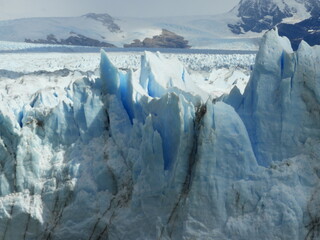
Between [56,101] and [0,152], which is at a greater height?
[56,101]

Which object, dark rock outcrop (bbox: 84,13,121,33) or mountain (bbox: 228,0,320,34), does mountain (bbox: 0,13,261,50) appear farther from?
mountain (bbox: 228,0,320,34)

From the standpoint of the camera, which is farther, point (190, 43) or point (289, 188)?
point (190, 43)

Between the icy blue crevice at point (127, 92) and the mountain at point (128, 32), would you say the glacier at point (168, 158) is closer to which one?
the icy blue crevice at point (127, 92)

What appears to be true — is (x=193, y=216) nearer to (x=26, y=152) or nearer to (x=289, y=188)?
(x=289, y=188)

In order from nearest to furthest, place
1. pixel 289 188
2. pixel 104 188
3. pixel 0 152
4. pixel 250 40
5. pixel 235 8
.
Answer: pixel 289 188 < pixel 104 188 < pixel 0 152 < pixel 250 40 < pixel 235 8

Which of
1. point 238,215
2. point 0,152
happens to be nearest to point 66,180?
point 0,152

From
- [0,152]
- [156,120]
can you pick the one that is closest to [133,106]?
[156,120]

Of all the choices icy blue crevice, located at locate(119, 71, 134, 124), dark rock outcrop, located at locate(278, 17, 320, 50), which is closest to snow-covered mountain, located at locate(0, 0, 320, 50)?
dark rock outcrop, located at locate(278, 17, 320, 50)

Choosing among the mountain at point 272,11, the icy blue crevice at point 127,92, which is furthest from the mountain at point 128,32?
the icy blue crevice at point 127,92

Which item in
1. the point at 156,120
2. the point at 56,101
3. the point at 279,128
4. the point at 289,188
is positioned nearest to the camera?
the point at 289,188

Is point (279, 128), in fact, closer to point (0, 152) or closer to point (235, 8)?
point (0, 152)
